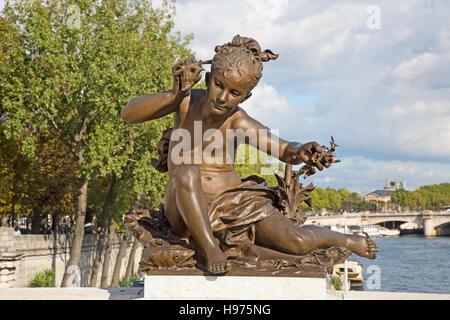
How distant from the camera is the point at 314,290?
4.94 m

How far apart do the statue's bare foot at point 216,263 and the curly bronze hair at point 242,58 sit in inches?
62.2

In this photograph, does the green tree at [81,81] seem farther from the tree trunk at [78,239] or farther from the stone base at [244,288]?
the stone base at [244,288]

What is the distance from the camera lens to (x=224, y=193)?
535cm

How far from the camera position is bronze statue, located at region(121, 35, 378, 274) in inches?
195

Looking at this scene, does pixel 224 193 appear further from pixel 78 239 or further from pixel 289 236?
pixel 78 239

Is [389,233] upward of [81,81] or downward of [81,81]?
downward

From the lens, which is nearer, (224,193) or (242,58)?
(242,58)

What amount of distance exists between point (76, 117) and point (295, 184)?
49.5 feet

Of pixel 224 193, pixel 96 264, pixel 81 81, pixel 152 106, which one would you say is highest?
pixel 81 81

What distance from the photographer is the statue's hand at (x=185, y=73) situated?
4859 mm

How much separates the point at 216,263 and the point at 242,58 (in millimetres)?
1875

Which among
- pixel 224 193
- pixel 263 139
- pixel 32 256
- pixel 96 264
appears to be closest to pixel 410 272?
pixel 96 264
